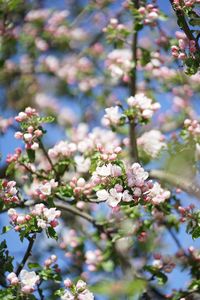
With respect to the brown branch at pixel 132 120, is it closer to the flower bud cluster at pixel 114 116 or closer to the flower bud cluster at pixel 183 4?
the flower bud cluster at pixel 114 116

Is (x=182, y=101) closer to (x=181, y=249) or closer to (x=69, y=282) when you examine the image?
(x=181, y=249)

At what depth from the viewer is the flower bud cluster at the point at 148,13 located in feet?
14.6

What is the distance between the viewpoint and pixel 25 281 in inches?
122

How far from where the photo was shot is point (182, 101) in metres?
6.61

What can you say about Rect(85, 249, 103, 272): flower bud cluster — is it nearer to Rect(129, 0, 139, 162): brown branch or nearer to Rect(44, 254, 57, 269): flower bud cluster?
Rect(129, 0, 139, 162): brown branch

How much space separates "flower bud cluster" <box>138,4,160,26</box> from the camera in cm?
445

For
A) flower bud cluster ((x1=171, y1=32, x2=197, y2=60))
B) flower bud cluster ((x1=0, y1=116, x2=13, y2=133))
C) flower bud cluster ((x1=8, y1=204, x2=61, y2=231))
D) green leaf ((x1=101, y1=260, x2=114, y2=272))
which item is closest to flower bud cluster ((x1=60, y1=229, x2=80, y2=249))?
green leaf ((x1=101, y1=260, x2=114, y2=272))

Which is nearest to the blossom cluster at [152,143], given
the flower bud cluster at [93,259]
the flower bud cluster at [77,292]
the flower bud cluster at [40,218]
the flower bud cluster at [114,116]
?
the flower bud cluster at [114,116]

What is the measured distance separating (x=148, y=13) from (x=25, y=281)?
2.59 metres

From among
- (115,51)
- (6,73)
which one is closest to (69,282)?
(115,51)

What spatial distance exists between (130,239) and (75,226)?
227 cm

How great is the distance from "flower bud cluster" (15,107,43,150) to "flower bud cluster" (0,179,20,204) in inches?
16.2

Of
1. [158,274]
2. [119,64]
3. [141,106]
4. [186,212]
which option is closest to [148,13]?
[119,64]

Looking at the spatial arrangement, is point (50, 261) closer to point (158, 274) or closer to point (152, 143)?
point (158, 274)
